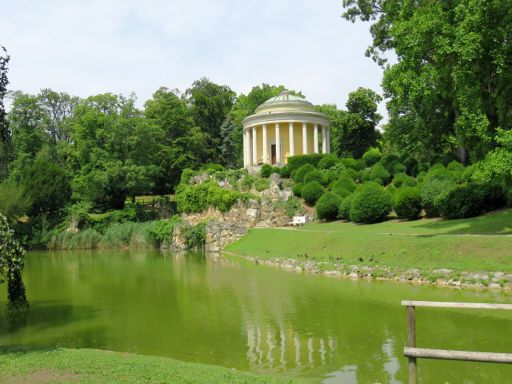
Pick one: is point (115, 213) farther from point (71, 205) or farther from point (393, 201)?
point (393, 201)

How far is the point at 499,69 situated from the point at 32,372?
18.6 m

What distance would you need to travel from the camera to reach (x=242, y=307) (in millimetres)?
15086

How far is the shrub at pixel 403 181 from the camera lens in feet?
102

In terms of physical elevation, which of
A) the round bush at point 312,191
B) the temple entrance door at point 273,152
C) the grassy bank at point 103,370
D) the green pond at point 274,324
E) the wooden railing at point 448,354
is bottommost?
the green pond at point 274,324

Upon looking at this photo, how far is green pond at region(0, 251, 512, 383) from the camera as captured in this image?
366 inches

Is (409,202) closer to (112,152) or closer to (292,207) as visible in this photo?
(292,207)

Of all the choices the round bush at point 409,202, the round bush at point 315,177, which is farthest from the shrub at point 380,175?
the round bush at point 409,202

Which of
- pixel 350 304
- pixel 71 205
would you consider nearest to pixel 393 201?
pixel 350 304

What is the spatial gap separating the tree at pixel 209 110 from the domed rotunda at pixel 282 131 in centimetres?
1116

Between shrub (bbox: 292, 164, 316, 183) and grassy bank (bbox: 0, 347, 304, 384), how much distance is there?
3179 cm

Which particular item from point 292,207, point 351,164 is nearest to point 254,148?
point 351,164

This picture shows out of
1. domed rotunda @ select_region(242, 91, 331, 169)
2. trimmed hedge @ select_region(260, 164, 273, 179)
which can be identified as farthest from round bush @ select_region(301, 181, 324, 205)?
domed rotunda @ select_region(242, 91, 331, 169)

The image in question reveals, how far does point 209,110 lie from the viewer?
6356cm

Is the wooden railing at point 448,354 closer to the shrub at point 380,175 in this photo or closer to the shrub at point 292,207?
the shrub at point 380,175
